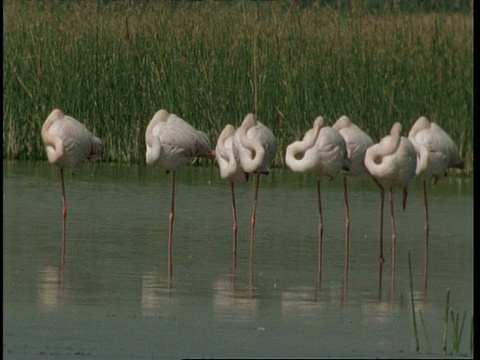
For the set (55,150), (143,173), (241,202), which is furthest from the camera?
(143,173)

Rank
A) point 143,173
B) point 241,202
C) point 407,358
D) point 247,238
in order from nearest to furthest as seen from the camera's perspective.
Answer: point 407,358, point 247,238, point 241,202, point 143,173

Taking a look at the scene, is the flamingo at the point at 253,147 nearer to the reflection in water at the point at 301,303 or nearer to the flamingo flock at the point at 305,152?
the flamingo flock at the point at 305,152

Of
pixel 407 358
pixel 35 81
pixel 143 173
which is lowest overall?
pixel 407 358

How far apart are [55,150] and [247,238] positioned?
5.24 feet

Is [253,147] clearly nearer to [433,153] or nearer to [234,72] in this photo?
[433,153]

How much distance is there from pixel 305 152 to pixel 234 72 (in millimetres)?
4176

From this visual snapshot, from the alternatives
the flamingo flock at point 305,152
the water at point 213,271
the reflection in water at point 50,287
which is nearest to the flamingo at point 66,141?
the flamingo flock at point 305,152

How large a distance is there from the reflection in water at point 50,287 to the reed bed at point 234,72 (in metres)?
5.25

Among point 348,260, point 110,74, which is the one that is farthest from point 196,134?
point 110,74

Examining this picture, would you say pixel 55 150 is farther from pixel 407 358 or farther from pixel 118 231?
pixel 407 358

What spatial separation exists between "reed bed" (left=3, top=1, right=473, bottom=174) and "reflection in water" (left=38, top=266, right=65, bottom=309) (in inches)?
207

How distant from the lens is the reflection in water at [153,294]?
7.21 meters

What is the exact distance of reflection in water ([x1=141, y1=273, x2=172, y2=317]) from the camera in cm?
721

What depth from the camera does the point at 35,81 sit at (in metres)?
14.0
